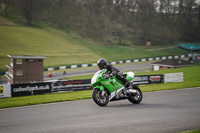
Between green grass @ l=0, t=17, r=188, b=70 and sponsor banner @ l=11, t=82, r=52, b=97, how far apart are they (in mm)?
19686

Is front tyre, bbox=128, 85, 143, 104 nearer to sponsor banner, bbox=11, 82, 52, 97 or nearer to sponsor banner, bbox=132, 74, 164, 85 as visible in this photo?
sponsor banner, bbox=11, 82, 52, 97

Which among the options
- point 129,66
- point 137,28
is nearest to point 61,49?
point 129,66

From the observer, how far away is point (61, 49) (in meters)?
→ 49.4

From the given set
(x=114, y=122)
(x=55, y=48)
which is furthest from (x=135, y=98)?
(x=55, y=48)

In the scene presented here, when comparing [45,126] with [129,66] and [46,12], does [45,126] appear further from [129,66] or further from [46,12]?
[46,12]

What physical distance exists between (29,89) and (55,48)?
32.0 meters

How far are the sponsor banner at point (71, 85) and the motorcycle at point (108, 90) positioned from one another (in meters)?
10.3

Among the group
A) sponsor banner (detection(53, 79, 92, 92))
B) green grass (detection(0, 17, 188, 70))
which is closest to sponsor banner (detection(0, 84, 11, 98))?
sponsor banner (detection(53, 79, 92, 92))

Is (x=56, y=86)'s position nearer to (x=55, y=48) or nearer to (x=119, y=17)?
(x=55, y=48)

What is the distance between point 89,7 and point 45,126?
62841mm

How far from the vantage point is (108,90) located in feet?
30.7

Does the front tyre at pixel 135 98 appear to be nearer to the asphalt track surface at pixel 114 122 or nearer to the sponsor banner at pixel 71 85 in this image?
the asphalt track surface at pixel 114 122

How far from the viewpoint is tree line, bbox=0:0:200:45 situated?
60.6 meters

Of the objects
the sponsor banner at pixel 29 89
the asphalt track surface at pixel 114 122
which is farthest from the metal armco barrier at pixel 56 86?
the asphalt track surface at pixel 114 122
